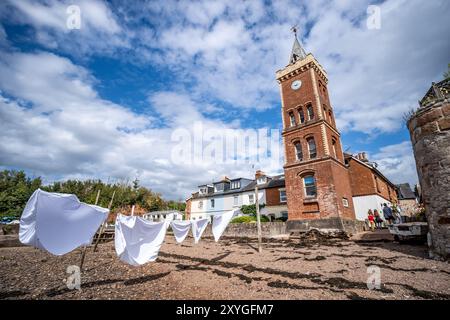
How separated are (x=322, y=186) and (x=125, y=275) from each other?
1720cm

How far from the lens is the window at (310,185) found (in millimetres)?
19920

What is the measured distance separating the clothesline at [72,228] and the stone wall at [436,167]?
990cm

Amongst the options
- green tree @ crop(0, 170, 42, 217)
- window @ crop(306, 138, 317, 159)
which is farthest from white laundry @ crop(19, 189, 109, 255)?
green tree @ crop(0, 170, 42, 217)

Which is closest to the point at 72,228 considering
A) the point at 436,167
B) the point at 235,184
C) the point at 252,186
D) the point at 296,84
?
the point at 436,167

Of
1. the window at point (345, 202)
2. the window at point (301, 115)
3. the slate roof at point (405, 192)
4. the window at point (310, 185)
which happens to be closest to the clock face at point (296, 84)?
the window at point (301, 115)

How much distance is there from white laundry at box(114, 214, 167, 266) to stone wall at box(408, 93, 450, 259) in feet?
32.4

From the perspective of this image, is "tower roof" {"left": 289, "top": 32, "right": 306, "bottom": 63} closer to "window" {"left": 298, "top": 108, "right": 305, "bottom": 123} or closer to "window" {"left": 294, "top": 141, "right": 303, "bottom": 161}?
"window" {"left": 298, "top": 108, "right": 305, "bottom": 123}

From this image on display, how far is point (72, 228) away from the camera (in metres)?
5.54

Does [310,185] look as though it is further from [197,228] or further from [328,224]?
[197,228]

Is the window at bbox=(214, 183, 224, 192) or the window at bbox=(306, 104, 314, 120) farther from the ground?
the window at bbox=(306, 104, 314, 120)

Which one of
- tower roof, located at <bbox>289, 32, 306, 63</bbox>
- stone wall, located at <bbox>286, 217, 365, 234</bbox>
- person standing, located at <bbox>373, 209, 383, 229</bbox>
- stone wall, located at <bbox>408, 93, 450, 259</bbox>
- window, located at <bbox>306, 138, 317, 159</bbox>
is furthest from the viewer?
tower roof, located at <bbox>289, 32, 306, 63</bbox>

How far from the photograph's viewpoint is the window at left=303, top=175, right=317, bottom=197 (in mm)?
19920

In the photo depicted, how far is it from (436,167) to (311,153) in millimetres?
13304

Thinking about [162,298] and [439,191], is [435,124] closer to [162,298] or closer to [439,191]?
[439,191]
